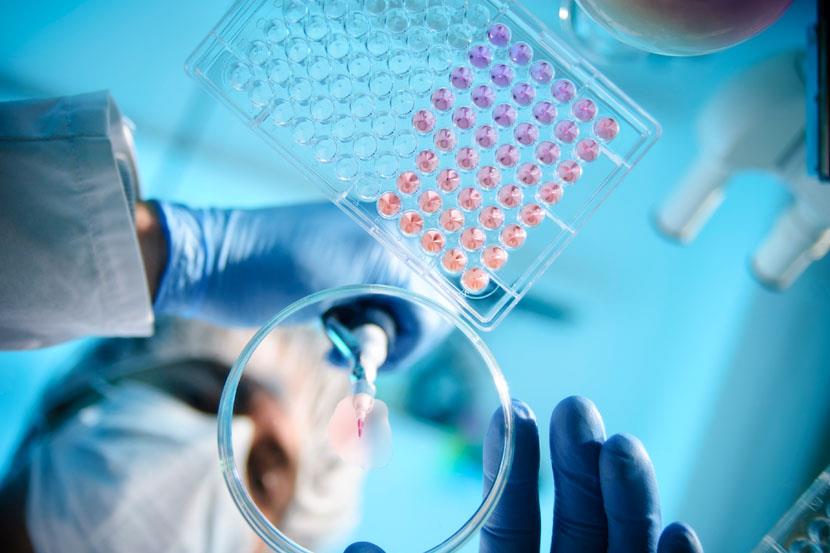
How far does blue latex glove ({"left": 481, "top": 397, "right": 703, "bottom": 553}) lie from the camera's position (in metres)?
0.66

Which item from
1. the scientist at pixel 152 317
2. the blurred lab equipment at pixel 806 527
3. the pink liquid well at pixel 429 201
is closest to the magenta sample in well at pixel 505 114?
the pink liquid well at pixel 429 201

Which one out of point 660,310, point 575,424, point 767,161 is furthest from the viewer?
point 660,310

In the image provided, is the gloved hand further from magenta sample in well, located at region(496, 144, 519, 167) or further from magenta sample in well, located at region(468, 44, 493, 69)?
magenta sample in well, located at region(468, 44, 493, 69)

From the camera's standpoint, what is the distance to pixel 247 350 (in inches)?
23.8

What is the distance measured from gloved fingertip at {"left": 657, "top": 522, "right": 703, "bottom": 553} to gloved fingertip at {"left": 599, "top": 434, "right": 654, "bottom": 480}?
58 mm

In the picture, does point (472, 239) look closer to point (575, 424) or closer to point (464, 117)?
point (464, 117)

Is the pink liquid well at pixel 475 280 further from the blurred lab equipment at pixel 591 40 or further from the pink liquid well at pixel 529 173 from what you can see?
the blurred lab equipment at pixel 591 40

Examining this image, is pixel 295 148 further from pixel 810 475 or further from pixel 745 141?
pixel 810 475

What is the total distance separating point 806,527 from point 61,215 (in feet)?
2.85

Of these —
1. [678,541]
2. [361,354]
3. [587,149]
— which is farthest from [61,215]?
[678,541]

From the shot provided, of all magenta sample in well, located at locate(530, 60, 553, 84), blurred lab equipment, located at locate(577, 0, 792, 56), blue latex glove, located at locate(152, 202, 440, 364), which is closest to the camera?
blurred lab equipment, located at locate(577, 0, 792, 56)

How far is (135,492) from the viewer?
31.0 inches

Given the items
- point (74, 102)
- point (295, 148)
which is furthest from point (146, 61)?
point (295, 148)

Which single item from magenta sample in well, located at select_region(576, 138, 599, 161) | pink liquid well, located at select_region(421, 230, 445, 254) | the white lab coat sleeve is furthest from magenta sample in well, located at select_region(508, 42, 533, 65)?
the white lab coat sleeve
